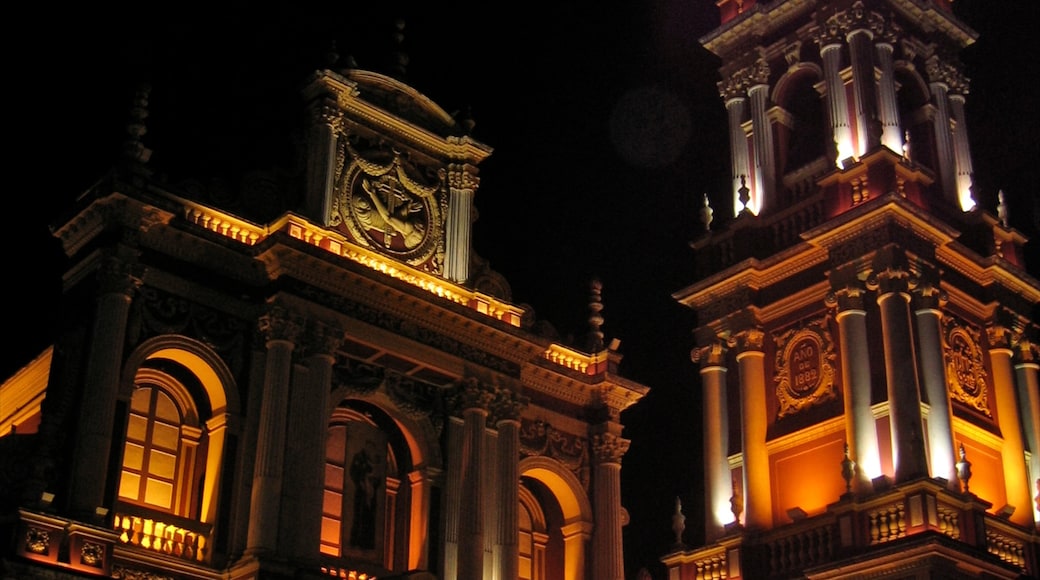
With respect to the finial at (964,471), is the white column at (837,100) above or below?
above

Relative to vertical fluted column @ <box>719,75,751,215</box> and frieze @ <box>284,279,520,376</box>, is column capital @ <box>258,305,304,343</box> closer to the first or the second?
frieze @ <box>284,279,520,376</box>

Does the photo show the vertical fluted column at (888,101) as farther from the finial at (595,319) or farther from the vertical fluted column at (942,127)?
the finial at (595,319)

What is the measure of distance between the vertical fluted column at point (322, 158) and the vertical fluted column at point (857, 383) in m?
8.82

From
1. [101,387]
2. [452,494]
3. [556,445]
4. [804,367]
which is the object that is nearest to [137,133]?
[101,387]

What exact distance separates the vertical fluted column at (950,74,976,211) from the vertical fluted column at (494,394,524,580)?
362 inches

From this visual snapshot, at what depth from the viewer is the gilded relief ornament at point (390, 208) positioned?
2467 cm

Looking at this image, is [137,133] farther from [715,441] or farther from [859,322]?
[859,322]

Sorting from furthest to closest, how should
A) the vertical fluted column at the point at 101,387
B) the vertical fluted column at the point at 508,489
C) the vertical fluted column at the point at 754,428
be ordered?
the vertical fluted column at the point at 754,428 → the vertical fluted column at the point at 508,489 → the vertical fluted column at the point at 101,387

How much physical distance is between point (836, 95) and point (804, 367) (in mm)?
5108

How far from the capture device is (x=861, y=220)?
24281mm

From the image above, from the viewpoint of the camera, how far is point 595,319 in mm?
27969

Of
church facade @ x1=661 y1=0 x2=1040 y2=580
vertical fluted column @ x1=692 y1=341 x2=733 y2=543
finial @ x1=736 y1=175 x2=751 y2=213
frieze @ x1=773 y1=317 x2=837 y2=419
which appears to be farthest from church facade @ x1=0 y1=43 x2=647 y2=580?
finial @ x1=736 y1=175 x2=751 y2=213

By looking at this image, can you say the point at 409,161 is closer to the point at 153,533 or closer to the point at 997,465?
the point at 153,533

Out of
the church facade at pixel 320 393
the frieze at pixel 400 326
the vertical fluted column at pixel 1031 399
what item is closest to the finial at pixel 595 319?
the church facade at pixel 320 393
